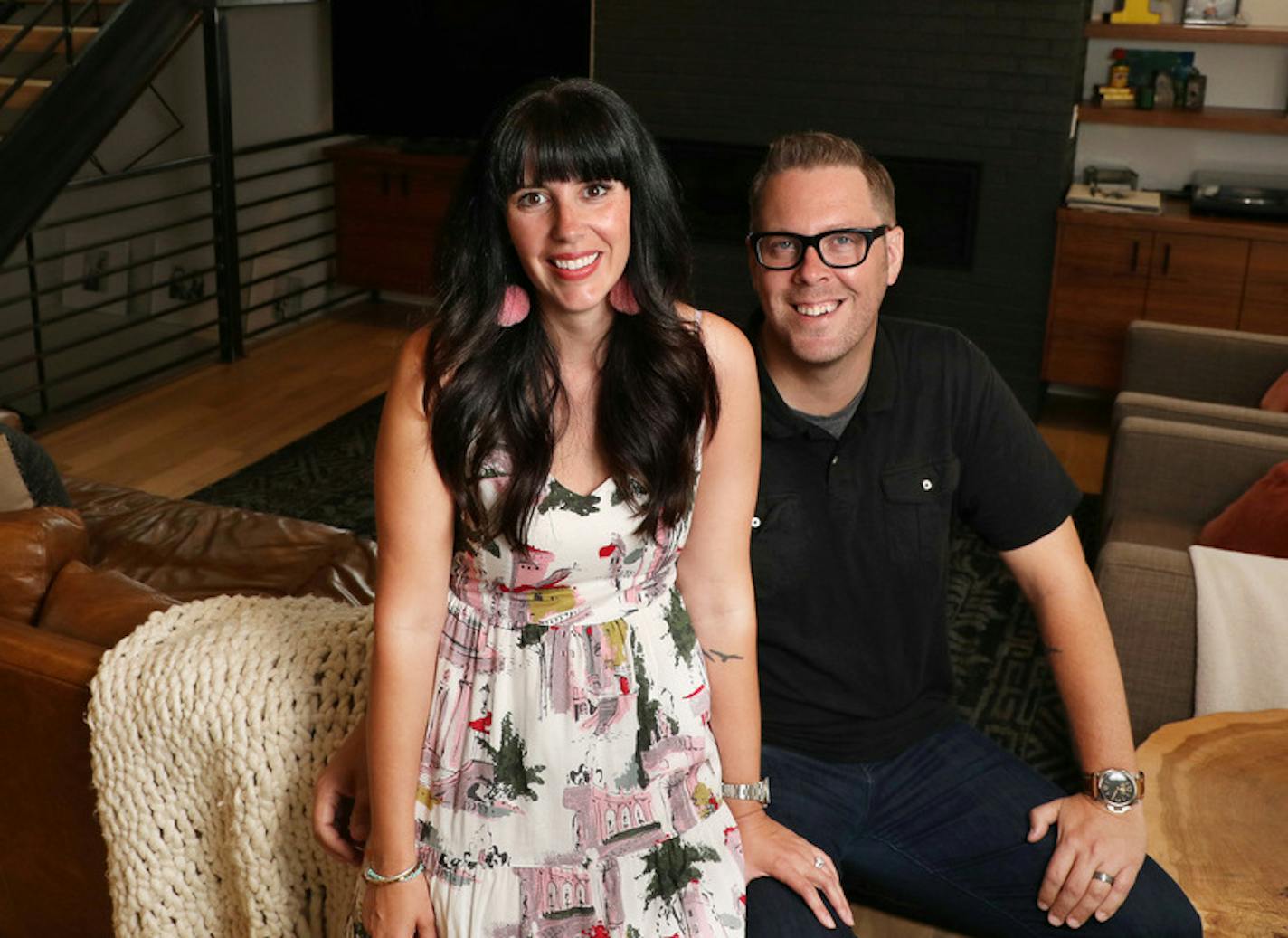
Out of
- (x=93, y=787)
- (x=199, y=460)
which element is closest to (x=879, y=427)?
(x=93, y=787)

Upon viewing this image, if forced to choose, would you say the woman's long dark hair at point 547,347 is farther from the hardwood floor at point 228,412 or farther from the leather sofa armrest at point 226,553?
the hardwood floor at point 228,412

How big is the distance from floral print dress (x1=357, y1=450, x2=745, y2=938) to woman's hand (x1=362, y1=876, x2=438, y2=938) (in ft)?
0.05

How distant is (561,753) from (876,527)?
570mm

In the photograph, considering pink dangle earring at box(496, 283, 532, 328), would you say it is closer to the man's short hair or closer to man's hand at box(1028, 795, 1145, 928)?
the man's short hair

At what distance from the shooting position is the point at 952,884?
172 cm

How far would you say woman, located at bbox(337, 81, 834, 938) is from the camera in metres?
1.40

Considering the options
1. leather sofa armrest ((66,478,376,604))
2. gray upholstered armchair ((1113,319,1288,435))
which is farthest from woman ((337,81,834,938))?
gray upholstered armchair ((1113,319,1288,435))

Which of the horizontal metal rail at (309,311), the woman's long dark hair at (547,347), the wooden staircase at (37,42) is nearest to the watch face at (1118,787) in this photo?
the woman's long dark hair at (547,347)

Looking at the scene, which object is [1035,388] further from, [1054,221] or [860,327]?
[860,327]

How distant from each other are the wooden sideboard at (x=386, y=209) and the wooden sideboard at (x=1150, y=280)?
108 inches

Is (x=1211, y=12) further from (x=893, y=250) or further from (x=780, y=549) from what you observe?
(x=780, y=549)

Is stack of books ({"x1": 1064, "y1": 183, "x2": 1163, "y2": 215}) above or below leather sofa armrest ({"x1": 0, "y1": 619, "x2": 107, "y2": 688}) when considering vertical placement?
above


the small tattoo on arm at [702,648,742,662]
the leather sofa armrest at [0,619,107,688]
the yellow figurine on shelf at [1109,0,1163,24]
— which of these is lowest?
the leather sofa armrest at [0,619,107,688]

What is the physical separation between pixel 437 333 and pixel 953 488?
0.76 meters
